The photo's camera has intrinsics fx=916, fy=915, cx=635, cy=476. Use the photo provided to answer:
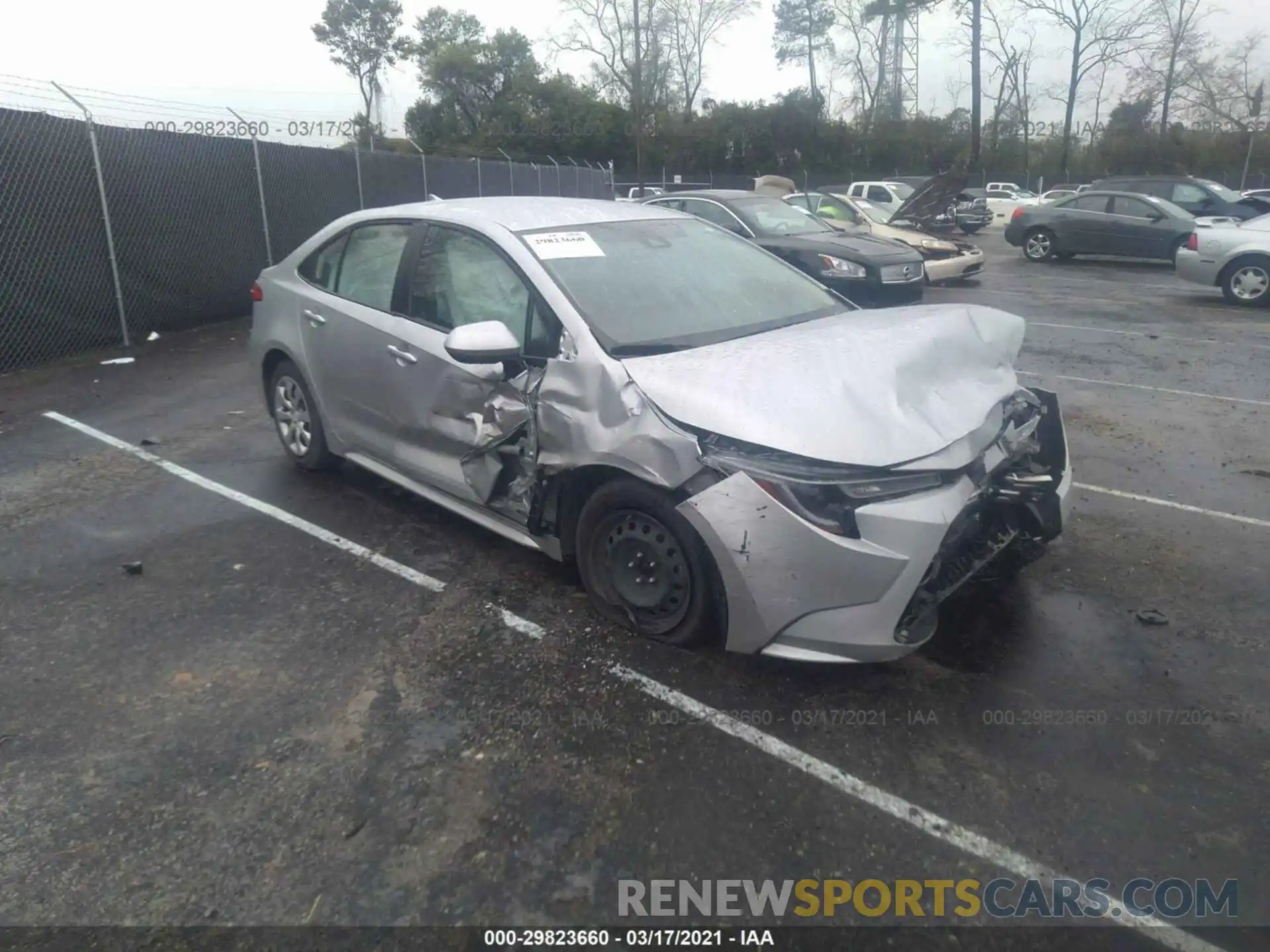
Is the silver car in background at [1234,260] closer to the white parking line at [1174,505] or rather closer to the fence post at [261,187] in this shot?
the white parking line at [1174,505]

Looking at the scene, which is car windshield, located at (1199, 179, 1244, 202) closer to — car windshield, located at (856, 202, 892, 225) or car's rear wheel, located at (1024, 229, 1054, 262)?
car's rear wheel, located at (1024, 229, 1054, 262)

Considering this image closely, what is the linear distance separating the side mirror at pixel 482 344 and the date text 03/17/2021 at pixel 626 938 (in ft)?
6.87

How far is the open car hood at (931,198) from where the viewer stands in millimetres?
18203

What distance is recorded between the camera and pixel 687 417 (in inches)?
126

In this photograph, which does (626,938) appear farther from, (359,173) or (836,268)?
(359,173)

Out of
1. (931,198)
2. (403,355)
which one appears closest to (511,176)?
(931,198)

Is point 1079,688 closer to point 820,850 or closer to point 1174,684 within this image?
point 1174,684

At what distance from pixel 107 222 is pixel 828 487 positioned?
31.4 feet

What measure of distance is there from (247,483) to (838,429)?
12.8 ft

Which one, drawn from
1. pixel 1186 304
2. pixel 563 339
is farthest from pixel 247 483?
pixel 1186 304

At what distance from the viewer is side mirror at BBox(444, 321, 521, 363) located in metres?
3.62

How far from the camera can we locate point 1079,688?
338 centimetres

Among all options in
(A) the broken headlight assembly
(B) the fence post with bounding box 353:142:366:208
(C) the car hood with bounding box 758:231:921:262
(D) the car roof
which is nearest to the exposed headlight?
(C) the car hood with bounding box 758:231:921:262

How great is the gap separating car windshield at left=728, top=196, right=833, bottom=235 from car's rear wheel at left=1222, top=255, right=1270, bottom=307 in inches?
236
